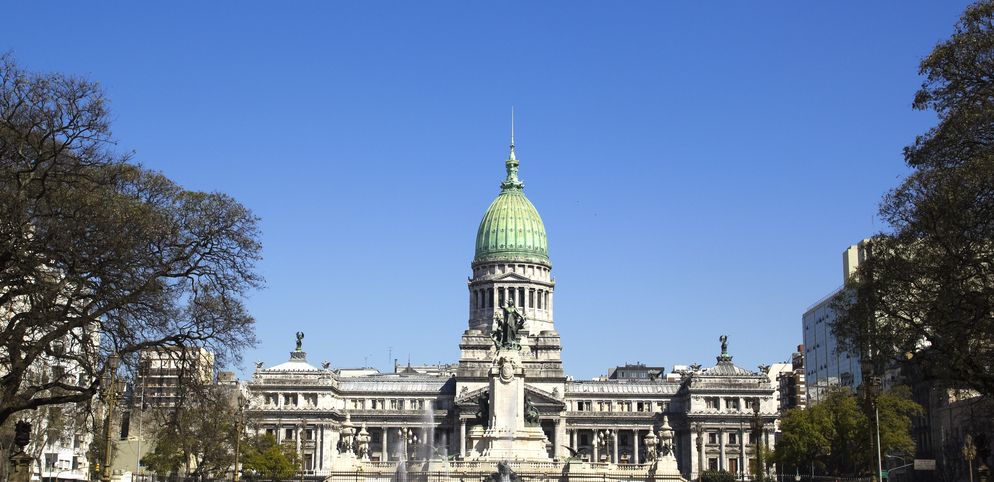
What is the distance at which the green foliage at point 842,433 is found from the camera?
10188 cm

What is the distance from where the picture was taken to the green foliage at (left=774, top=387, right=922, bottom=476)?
102m

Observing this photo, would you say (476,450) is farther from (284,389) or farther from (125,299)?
(284,389)

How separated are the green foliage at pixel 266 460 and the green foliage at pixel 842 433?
47.8m

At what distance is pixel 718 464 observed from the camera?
543ft

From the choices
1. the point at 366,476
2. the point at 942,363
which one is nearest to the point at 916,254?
the point at 942,363

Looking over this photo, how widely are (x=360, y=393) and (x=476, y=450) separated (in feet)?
289

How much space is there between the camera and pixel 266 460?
112875 millimetres

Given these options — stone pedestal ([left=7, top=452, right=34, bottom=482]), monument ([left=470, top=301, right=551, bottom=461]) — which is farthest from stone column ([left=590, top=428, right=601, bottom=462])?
stone pedestal ([left=7, top=452, right=34, bottom=482])

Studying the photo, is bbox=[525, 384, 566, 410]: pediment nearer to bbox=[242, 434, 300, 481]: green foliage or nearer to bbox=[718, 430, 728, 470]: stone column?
bbox=[718, 430, 728, 470]: stone column

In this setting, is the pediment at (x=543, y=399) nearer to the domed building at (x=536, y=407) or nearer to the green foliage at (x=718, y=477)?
the domed building at (x=536, y=407)

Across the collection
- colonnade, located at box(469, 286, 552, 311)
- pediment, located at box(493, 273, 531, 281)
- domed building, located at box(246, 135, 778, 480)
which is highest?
pediment, located at box(493, 273, 531, 281)

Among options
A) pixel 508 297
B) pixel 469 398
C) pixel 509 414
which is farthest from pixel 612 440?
pixel 509 414

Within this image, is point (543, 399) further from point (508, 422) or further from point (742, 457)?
point (508, 422)

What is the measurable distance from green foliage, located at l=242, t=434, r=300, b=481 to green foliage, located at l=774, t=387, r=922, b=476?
157 ft
